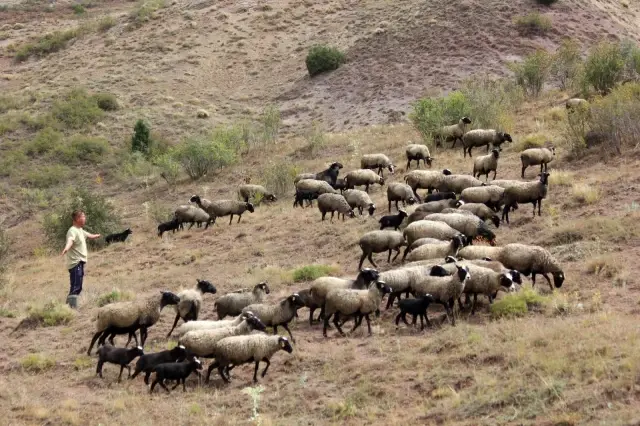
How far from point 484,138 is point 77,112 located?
2855 centimetres

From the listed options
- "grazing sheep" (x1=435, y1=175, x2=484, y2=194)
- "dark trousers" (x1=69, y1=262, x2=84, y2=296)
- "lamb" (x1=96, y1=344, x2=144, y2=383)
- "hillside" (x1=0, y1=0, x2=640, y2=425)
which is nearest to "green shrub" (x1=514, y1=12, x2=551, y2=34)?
"hillside" (x1=0, y1=0, x2=640, y2=425)

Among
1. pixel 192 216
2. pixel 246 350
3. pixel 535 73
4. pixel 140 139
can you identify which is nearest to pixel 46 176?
pixel 140 139

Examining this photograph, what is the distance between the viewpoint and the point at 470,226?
1681cm

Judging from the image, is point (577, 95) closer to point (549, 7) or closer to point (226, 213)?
point (226, 213)

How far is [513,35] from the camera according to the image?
47.9 meters

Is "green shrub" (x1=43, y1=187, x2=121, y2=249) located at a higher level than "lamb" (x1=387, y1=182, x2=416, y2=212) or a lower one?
lower

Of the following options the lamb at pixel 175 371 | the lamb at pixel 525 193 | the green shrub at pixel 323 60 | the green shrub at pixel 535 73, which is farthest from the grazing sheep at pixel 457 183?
the green shrub at pixel 323 60

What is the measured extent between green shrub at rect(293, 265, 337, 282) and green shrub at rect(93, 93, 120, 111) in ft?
113

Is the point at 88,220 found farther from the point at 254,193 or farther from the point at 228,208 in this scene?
the point at 228,208

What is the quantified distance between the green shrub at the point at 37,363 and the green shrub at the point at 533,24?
134 feet

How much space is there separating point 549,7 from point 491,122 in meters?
25.4

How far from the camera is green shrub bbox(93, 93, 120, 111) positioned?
48.3 metres

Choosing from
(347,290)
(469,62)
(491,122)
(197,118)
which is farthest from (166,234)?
(469,62)

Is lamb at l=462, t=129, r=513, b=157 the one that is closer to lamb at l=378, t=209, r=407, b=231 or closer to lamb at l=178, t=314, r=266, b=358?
lamb at l=378, t=209, r=407, b=231
